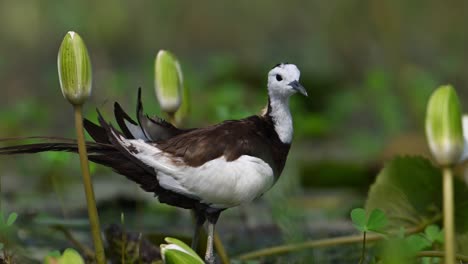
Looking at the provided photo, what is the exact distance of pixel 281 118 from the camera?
121 inches

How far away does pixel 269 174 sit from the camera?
2.88 m

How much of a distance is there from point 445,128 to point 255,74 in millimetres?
5575

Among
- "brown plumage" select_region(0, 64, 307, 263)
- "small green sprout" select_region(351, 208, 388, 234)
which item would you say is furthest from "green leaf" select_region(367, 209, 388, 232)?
"brown plumage" select_region(0, 64, 307, 263)

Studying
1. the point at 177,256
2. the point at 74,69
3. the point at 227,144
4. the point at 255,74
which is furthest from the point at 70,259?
the point at 255,74

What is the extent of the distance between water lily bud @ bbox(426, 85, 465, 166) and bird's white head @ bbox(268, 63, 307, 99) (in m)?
0.76

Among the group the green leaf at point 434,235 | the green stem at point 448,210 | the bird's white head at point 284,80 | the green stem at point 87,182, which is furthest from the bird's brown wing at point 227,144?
the green stem at point 448,210

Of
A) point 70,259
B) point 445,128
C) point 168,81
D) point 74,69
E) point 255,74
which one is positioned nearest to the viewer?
point 445,128

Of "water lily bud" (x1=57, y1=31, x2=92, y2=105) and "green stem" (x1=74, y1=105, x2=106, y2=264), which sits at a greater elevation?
"water lily bud" (x1=57, y1=31, x2=92, y2=105)

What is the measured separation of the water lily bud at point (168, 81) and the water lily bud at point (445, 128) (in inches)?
44.1

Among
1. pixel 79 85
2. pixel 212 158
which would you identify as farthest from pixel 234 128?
pixel 79 85

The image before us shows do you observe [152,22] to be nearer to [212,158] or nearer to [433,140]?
[212,158]

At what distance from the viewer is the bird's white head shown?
3.01 m

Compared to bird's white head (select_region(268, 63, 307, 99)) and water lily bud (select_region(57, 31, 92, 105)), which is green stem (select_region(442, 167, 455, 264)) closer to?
bird's white head (select_region(268, 63, 307, 99))

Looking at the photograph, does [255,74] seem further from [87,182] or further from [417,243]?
[87,182]
